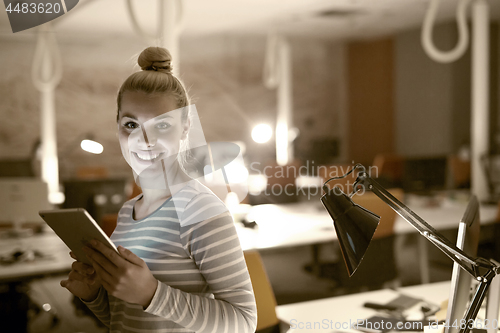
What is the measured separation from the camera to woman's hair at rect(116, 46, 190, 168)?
1.05 metres

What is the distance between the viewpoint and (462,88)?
7.38m

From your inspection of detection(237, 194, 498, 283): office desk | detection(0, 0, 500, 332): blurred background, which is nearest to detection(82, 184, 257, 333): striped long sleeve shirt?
detection(237, 194, 498, 283): office desk

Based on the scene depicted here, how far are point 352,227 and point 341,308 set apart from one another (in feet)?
3.24

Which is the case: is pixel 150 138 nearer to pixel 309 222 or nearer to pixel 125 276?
pixel 125 276

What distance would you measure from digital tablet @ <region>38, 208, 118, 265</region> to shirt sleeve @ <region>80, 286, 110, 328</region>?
0.50ft

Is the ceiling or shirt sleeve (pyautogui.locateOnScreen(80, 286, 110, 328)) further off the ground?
the ceiling

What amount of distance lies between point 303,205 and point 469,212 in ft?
9.34

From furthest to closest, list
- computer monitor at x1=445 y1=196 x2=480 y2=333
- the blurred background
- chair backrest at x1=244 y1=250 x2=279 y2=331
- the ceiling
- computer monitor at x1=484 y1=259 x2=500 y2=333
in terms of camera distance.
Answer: the ceiling
the blurred background
chair backrest at x1=244 y1=250 x2=279 y2=331
computer monitor at x1=484 y1=259 x2=500 y2=333
computer monitor at x1=445 y1=196 x2=480 y2=333

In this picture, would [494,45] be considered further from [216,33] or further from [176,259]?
[176,259]

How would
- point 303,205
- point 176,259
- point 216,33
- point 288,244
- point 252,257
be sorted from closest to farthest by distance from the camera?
point 176,259 → point 252,257 → point 288,244 → point 303,205 → point 216,33

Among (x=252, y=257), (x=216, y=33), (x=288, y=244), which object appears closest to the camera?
(x=252, y=257)

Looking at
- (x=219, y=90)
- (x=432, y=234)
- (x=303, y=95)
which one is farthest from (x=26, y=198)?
(x=303, y=95)

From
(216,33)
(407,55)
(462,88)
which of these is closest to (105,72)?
(216,33)

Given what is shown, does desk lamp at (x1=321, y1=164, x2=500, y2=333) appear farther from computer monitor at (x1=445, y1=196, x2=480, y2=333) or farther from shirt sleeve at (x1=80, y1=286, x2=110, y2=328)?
shirt sleeve at (x1=80, y1=286, x2=110, y2=328)
